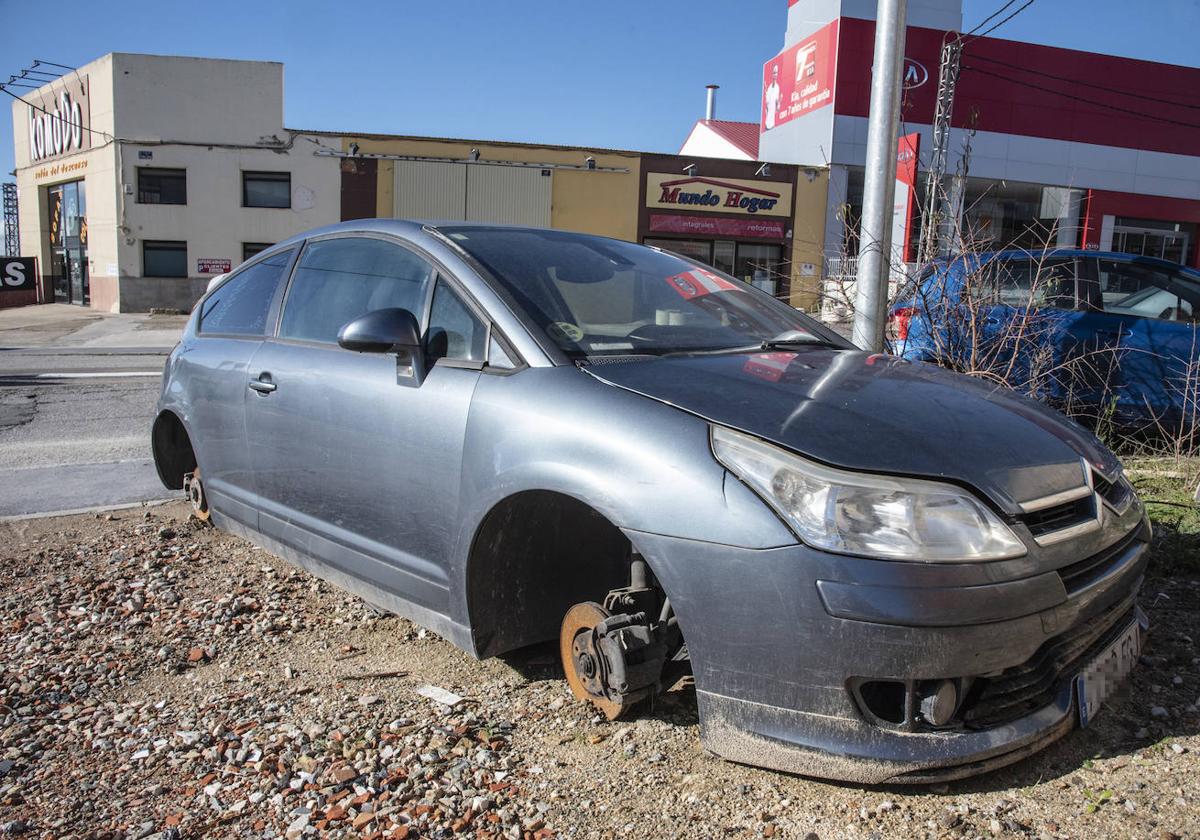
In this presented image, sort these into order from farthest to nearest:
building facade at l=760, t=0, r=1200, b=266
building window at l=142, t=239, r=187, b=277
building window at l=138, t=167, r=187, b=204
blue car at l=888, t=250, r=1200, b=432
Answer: building facade at l=760, t=0, r=1200, b=266, building window at l=142, t=239, r=187, b=277, building window at l=138, t=167, r=187, b=204, blue car at l=888, t=250, r=1200, b=432

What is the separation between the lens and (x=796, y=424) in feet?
7.49

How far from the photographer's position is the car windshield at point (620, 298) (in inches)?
116

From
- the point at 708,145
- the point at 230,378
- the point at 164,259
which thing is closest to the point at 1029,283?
the point at 230,378

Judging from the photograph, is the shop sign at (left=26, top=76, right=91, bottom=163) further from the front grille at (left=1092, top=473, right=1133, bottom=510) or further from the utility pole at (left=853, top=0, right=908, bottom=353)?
the front grille at (left=1092, top=473, right=1133, bottom=510)

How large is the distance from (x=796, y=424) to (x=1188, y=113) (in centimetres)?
4032

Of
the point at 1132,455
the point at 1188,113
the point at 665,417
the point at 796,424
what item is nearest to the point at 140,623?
the point at 665,417

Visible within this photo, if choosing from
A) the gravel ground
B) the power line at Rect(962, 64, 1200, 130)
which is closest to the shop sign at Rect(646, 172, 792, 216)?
the power line at Rect(962, 64, 1200, 130)

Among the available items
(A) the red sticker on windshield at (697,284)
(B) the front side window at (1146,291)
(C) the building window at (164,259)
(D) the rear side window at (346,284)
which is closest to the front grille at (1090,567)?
(A) the red sticker on windshield at (697,284)

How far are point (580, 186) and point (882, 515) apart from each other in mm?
30348

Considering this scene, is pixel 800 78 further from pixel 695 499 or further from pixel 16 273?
pixel 695 499

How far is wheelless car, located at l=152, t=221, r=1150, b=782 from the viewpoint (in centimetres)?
210

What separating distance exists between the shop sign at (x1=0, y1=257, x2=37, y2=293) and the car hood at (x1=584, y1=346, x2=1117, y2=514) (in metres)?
34.4

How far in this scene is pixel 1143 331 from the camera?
6.55m

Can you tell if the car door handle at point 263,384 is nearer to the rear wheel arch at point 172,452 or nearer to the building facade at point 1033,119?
the rear wheel arch at point 172,452
